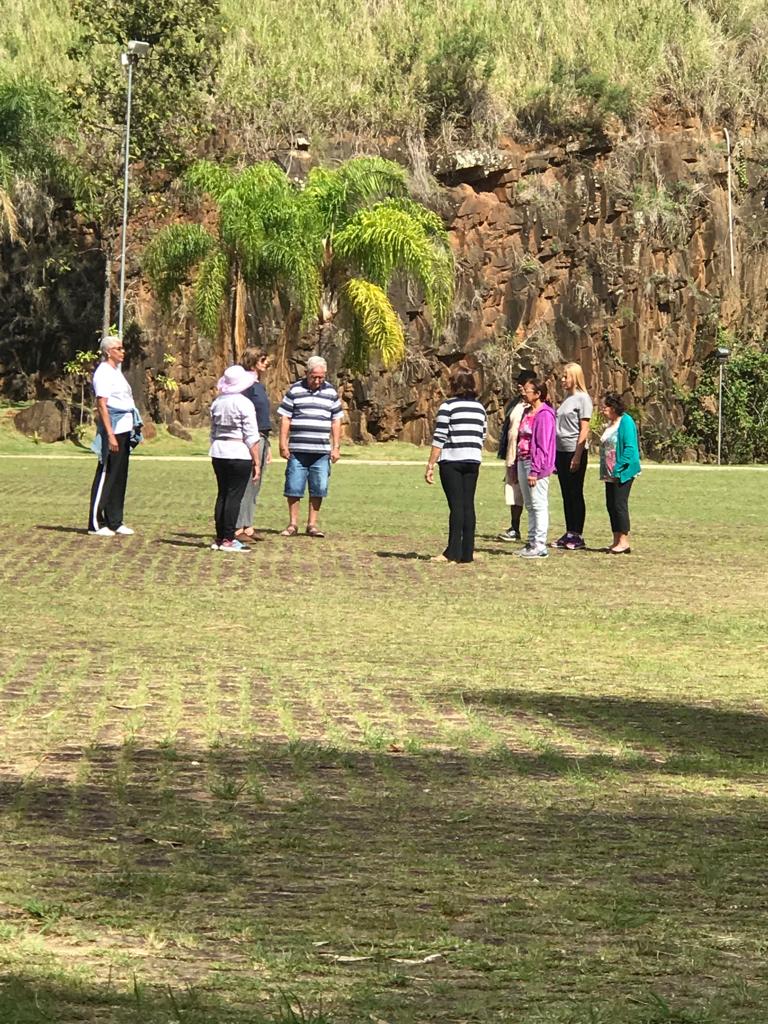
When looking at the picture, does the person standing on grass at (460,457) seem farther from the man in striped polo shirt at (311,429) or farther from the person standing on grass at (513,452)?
the man in striped polo shirt at (311,429)

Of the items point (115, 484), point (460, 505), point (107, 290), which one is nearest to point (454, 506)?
point (460, 505)

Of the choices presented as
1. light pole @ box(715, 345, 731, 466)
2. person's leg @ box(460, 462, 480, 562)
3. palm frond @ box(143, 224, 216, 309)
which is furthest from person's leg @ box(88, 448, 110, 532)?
light pole @ box(715, 345, 731, 466)

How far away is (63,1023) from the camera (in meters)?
4.02

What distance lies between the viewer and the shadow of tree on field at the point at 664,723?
26.4 feet

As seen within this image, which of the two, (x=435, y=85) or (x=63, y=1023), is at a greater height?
(x=435, y=85)

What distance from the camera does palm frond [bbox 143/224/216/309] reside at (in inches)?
1948

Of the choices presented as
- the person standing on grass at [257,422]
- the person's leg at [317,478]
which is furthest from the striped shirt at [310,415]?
the person standing on grass at [257,422]

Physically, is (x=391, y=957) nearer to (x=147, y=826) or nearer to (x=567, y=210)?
(x=147, y=826)

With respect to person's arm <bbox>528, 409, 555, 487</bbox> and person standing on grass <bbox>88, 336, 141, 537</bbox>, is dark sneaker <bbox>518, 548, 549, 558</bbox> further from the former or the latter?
person standing on grass <bbox>88, 336, 141, 537</bbox>

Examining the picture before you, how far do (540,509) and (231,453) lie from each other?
118 inches

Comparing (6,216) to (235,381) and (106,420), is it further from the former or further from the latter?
(235,381)

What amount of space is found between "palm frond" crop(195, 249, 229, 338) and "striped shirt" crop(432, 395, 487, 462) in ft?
105

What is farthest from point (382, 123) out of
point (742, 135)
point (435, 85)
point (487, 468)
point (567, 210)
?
point (487, 468)

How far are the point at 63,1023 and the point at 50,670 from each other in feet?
20.9
